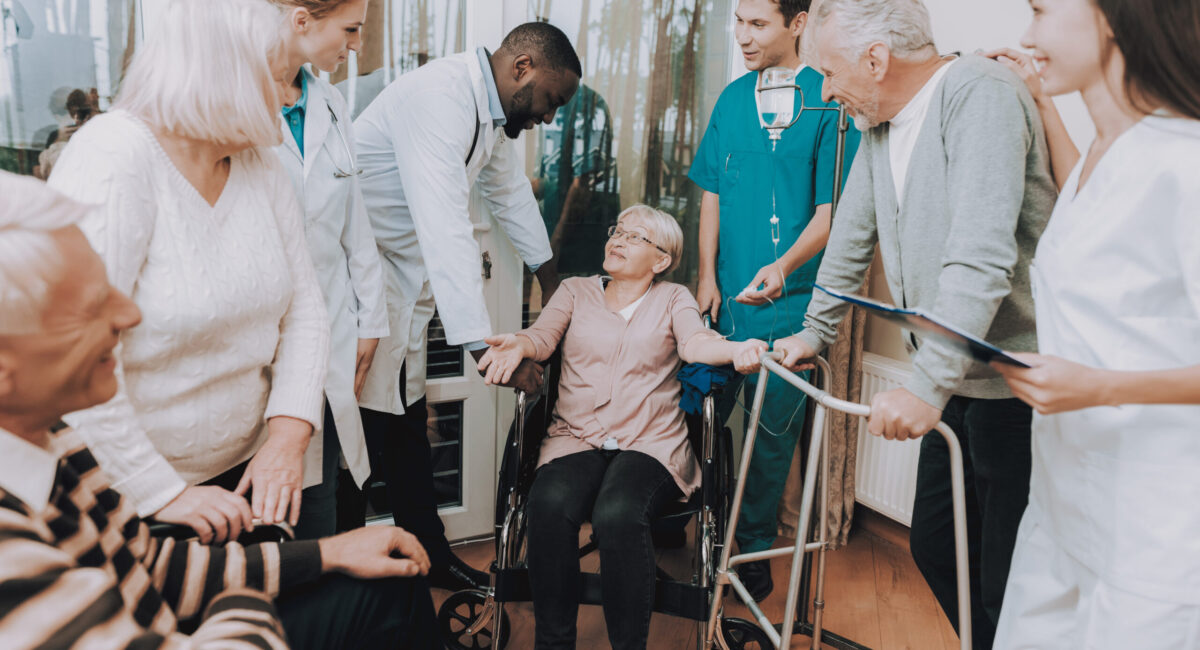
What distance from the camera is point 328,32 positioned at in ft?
5.14

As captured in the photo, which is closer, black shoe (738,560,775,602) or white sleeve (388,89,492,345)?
white sleeve (388,89,492,345)

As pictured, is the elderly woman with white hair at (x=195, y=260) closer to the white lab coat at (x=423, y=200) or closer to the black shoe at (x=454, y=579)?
the white lab coat at (x=423, y=200)

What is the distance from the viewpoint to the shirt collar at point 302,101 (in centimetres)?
170

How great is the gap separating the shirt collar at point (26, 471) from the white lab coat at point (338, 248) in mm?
834

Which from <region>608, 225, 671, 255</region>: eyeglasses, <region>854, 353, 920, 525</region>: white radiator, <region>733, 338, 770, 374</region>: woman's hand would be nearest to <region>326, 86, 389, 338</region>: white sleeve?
<region>608, 225, 671, 255</region>: eyeglasses

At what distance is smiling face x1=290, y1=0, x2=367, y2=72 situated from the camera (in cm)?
153

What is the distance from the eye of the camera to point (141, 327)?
114 centimetres

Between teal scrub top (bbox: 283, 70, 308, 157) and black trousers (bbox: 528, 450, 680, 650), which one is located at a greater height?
teal scrub top (bbox: 283, 70, 308, 157)

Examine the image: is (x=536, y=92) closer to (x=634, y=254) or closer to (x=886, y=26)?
(x=634, y=254)

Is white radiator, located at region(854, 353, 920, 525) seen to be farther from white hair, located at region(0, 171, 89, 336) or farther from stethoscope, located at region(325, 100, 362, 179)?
white hair, located at region(0, 171, 89, 336)

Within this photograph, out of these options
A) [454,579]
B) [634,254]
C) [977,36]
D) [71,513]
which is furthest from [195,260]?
[977,36]

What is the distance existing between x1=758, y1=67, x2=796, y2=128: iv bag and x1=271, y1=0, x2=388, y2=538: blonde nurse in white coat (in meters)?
1.00

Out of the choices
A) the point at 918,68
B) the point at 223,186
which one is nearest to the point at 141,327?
the point at 223,186

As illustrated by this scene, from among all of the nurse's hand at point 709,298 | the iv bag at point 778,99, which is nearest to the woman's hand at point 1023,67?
the iv bag at point 778,99
